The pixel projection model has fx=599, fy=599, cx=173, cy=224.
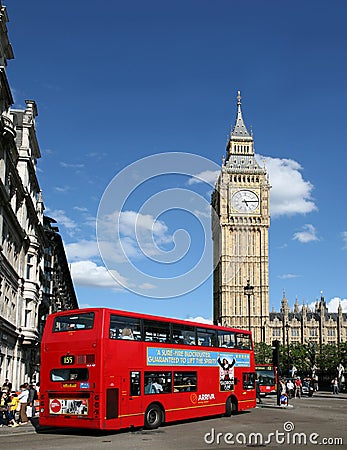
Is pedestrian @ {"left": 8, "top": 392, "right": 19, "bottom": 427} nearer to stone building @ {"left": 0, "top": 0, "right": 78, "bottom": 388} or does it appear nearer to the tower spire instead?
stone building @ {"left": 0, "top": 0, "right": 78, "bottom": 388}

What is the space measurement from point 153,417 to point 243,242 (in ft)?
425

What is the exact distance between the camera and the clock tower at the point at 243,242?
148375mm

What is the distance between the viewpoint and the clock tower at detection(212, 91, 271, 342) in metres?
148

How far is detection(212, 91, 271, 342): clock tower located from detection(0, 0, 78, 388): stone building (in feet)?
328

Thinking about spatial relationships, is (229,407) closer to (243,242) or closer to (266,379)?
(266,379)

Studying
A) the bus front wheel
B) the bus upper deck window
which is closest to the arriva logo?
the bus front wheel

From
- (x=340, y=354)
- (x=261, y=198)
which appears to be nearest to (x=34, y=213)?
(x=340, y=354)

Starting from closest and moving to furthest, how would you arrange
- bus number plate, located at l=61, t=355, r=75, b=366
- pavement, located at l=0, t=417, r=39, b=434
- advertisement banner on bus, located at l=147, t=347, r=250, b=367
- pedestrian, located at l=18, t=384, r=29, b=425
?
bus number plate, located at l=61, t=355, r=75, b=366, pavement, located at l=0, t=417, r=39, b=434, advertisement banner on bus, located at l=147, t=347, r=250, b=367, pedestrian, located at l=18, t=384, r=29, b=425

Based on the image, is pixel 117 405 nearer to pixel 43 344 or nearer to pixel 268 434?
pixel 43 344

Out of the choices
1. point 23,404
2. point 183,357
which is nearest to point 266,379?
point 183,357

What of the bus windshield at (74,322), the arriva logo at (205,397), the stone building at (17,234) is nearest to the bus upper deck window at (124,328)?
the bus windshield at (74,322)

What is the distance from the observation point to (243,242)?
5940 inches

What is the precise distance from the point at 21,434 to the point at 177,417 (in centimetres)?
612

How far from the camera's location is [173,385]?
936 inches
